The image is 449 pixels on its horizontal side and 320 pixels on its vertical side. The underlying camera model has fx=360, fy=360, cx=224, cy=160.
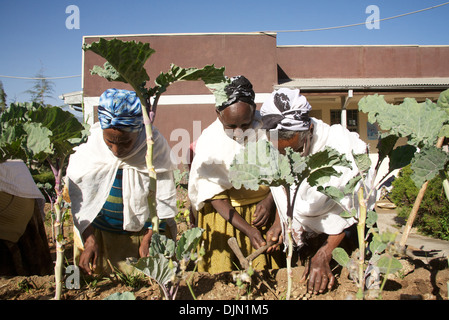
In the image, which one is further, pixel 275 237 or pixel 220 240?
pixel 220 240

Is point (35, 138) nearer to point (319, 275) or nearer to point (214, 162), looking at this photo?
point (214, 162)

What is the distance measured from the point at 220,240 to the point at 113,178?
875mm

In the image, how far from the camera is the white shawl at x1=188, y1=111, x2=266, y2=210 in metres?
2.50

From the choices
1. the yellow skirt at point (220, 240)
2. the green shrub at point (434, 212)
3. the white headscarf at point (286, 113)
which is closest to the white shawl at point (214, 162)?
the yellow skirt at point (220, 240)

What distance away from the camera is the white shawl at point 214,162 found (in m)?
2.50

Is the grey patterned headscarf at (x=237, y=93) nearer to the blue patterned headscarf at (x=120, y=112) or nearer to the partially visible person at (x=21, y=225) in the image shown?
the blue patterned headscarf at (x=120, y=112)

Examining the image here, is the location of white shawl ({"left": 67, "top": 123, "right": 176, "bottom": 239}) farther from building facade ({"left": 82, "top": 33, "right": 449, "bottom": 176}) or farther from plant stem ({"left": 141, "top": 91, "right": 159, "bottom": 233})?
building facade ({"left": 82, "top": 33, "right": 449, "bottom": 176})

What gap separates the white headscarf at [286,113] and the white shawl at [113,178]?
0.75 metres

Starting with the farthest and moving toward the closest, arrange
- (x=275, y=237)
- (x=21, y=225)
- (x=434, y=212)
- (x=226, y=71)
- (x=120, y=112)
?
(x=226, y=71) → (x=434, y=212) → (x=21, y=225) → (x=275, y=237) → (x=120, y=112)

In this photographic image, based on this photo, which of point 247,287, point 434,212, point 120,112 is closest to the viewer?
point 247,287

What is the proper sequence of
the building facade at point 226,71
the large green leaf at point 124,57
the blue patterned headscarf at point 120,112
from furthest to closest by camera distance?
the building facade at point 226,71 → the blue patterned headscarf at point 120,112 → the large green leaf at point 124,57

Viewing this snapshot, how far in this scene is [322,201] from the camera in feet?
7.20

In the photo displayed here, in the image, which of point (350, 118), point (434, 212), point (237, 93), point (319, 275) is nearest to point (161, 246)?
point (319, 275)

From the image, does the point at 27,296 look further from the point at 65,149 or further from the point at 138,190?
the point at 138,190
